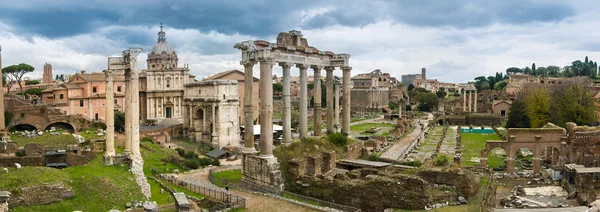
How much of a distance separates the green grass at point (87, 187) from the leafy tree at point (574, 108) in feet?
144

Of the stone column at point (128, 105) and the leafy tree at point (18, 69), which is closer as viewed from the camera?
the stone column at point (128, 105)

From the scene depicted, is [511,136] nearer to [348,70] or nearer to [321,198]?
[348,70]

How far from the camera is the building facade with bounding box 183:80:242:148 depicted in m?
44.9

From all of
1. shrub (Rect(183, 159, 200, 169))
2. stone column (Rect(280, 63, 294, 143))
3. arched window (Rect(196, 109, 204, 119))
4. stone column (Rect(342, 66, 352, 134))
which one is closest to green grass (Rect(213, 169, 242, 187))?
stone column (Rect(280, 63, 294, 143))

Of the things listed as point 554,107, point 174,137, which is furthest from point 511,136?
point 174,137

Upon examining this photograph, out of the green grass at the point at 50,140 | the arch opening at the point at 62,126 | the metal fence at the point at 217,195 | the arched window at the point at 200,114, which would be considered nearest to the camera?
the metal fence at the point at 217,195

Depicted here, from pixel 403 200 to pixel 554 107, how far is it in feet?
133

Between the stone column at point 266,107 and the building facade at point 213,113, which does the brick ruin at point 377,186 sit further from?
the building facade at point 213,113

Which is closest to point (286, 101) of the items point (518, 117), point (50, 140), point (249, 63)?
point (249, 63)

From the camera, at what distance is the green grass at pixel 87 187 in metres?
15.5

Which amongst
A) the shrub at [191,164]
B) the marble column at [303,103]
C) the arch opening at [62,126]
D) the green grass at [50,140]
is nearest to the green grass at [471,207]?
the marble column at [303,103]

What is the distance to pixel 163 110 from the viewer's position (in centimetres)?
5369

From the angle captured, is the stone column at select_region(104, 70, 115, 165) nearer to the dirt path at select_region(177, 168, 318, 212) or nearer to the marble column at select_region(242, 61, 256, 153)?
the dirt path at select_region(177, 168, 318, 212)

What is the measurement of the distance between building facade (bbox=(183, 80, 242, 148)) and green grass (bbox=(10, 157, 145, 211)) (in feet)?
84.0
